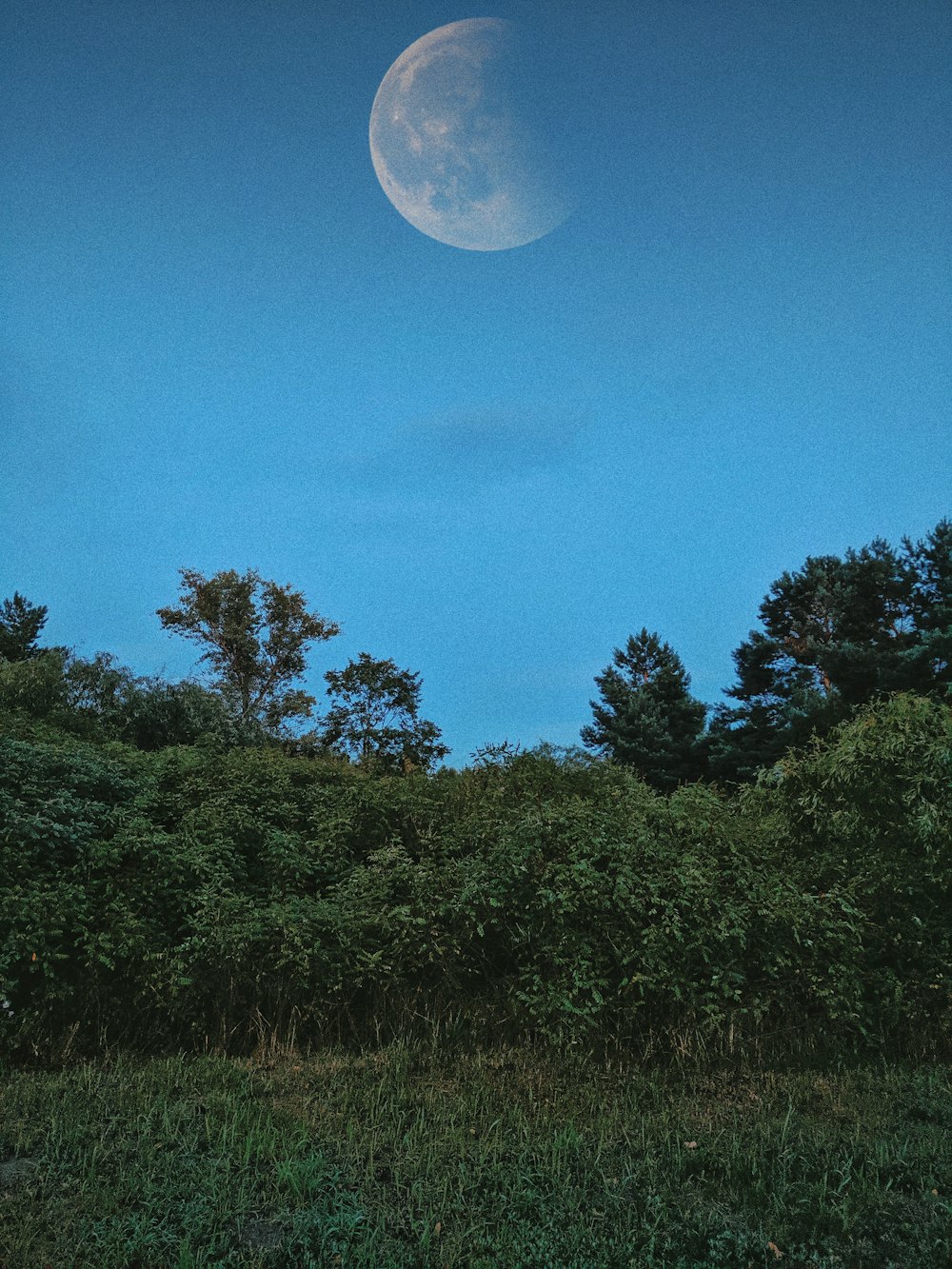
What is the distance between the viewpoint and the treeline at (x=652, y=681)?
20.9 m

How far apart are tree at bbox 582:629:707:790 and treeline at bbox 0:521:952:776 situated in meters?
0.06

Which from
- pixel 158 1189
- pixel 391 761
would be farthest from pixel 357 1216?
pixel 391 761

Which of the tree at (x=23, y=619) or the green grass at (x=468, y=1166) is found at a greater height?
the tree at (x=23, y=619)

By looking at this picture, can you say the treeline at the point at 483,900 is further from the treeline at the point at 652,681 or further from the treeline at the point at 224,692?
the treeline at the point at 652,681

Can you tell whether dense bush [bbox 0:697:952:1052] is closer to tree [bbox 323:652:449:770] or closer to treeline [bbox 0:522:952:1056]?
treeline [bbox 0:522:952:1056]

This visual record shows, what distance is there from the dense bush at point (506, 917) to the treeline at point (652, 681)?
1074 cm

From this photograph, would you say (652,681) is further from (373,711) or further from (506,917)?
(506,917)

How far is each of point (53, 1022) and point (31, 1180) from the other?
2.91 metres

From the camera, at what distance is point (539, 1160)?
195 inches

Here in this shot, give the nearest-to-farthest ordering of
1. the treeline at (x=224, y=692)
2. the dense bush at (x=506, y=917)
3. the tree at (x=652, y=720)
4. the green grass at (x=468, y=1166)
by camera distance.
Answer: the green grass at (x=468, y=1166)
the dense bush at (x=506, y=917)
the treeline at (x=224, y=692)
the tree at (x=652, y=720)

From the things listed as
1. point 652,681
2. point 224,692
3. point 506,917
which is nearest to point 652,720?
point 652,681

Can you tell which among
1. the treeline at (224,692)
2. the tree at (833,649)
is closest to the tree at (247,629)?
the treeline at (224,692)

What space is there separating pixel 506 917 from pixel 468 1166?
8.32 feet

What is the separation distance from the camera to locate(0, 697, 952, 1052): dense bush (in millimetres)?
7004
